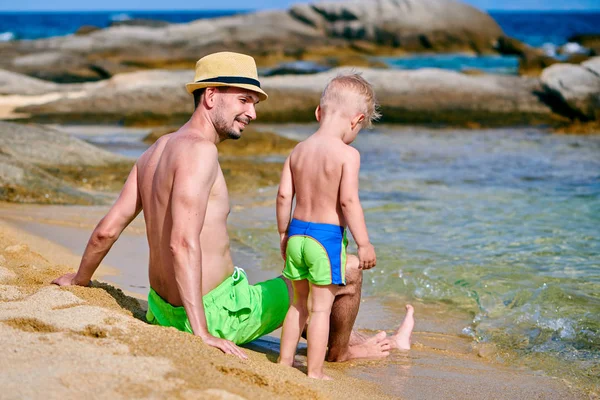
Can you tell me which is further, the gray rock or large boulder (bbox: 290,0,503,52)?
large boulder (bbox: 290,0,503,52)

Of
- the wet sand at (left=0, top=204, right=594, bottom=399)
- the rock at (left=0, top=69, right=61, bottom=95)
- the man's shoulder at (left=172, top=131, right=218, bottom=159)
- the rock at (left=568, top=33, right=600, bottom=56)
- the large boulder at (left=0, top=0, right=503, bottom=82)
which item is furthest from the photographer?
the rock at (left=568, top=33, right=600, bottom=56)

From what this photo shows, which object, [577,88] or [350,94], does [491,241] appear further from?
[577,88]

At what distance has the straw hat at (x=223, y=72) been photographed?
3.92 metres

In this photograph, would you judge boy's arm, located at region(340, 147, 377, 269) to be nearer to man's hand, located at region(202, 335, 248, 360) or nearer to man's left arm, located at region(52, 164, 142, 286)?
man's hand, located at region(202, 335, 248, 360)

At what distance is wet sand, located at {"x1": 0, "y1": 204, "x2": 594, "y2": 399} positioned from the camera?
9.82 ft

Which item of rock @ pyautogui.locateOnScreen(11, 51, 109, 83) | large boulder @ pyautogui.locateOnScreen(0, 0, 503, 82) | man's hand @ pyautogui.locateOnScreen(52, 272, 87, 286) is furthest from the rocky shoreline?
man's hand @ pyautogui.locateOnScreen(52, 272, 87, 286)

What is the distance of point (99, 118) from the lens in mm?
19547

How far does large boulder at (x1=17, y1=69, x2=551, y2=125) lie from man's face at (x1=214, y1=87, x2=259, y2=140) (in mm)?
14854

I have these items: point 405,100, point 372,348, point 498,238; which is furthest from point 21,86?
point 372,348

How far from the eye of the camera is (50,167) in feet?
32.9

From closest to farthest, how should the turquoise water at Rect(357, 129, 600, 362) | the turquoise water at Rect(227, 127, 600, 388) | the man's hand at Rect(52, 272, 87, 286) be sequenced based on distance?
the man's hand at Rect(52, 272, 87, 286), the turquoise water at Rect(227, 127, 600, 388), the turquoise water at Rect(357, 129, 600, 362)

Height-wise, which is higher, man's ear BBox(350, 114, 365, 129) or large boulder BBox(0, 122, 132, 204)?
man's ear BBox(350, 114, 365, 129)

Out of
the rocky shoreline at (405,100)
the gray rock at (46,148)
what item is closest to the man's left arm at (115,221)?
the gray rock at (46,148)

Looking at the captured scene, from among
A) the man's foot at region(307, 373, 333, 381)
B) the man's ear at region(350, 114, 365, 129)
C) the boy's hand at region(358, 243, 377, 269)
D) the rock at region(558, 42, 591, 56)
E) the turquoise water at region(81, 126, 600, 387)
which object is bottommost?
the turquoise water at region(81, 126, 600, 387)
